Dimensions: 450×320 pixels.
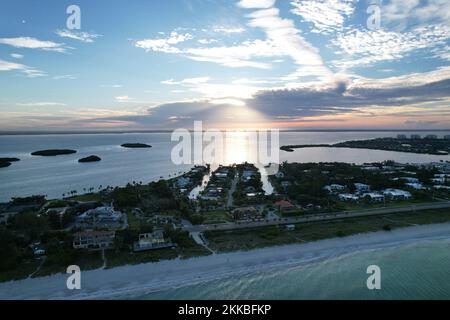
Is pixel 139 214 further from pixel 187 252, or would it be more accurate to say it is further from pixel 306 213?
pixel 306 213

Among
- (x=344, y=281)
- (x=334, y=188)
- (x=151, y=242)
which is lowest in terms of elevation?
(x=344, y=281)

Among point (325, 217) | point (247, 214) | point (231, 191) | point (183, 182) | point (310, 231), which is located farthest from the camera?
point (183, 182)

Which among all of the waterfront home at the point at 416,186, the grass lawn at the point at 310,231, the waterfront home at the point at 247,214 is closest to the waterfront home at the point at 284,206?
the waterfront home at the point at 247,214

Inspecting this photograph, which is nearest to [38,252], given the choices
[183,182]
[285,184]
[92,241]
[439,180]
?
[92,241]

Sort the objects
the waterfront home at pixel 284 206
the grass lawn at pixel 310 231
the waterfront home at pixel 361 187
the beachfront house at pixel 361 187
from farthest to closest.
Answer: the waterfront home at pixel 361 187, the beachfront house at pixel 361 187, the waterfront home at pixel 284 206, the grass lawn at pixel 310 231

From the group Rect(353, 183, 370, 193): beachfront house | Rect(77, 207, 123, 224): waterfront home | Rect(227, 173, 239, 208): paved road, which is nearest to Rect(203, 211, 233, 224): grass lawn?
Rect(227, 173, 239, 208): paved road

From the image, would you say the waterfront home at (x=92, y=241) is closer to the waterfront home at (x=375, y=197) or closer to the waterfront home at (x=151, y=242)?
the waterfront home at (x=151, y=242)

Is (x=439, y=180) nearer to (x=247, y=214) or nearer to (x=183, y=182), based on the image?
(x=247, y=214)
